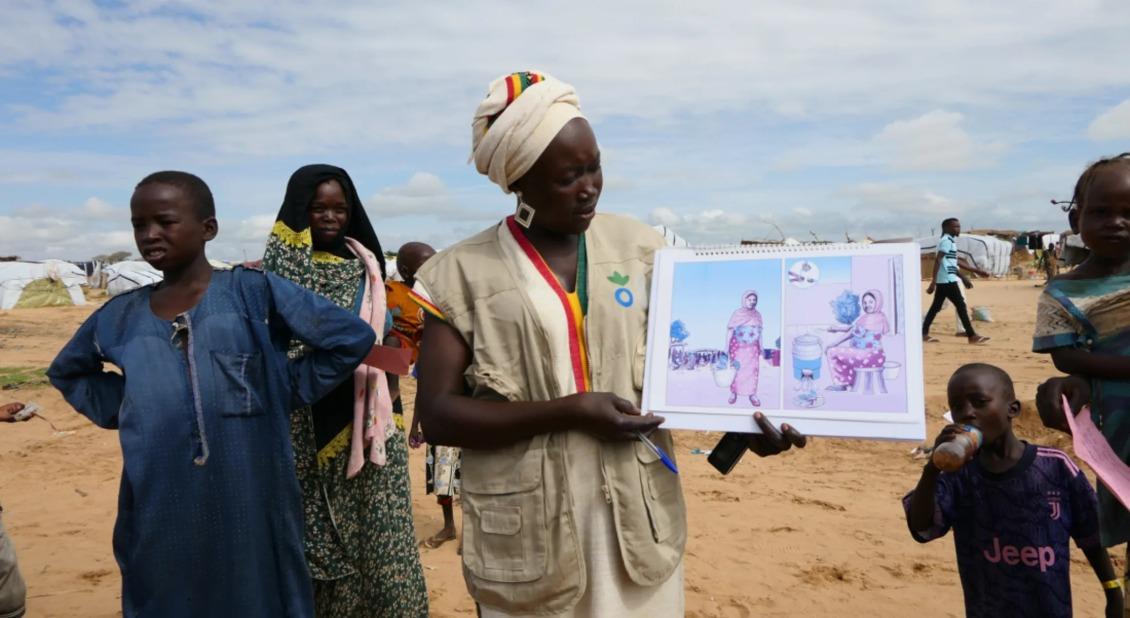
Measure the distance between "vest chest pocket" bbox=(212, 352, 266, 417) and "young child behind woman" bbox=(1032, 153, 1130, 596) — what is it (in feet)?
7.53

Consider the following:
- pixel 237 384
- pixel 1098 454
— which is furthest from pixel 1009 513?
pixel 237 384

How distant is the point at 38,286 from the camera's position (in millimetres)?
29484

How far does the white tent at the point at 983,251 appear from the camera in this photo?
30625 millimetres

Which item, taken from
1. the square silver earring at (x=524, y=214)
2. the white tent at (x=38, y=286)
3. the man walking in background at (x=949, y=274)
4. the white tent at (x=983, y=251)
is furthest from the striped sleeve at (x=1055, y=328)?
the white tent at (x=38, y=286)

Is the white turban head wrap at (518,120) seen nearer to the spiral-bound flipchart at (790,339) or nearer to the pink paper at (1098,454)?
the spiral-bound flipchart at (790,339)

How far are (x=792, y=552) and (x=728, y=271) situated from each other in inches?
138

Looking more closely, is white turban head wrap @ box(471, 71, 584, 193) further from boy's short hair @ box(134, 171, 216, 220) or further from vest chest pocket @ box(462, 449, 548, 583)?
boy's short hair @ box(134, 171, 216, 220)

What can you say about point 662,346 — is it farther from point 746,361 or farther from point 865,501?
point 865,501

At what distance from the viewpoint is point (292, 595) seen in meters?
2.58

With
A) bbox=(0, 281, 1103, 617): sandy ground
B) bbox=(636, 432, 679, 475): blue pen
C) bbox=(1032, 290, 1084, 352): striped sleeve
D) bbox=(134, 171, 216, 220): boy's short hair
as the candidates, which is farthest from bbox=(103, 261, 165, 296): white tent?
bbox=(1032, 290, 1084, 352): striped sleeve

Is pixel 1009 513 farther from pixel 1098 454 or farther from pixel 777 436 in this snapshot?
pixel 777 436

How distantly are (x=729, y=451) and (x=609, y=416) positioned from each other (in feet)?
1.01

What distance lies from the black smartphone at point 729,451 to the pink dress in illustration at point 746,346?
11 cm

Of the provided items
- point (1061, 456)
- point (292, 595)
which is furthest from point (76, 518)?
point (1061, 456)
